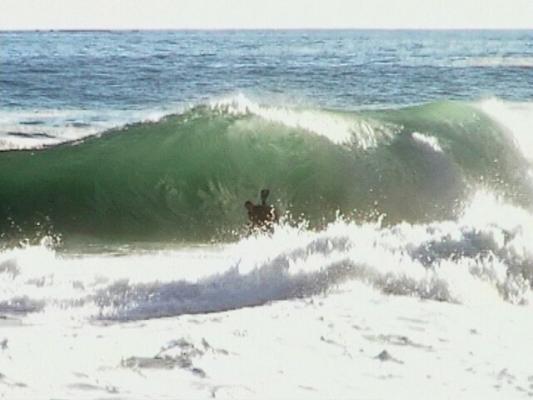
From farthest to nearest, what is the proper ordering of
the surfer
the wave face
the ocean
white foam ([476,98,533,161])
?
white foam ([476,98,533,161]), the wave face, the surfer, the ocean

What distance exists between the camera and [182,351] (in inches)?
168

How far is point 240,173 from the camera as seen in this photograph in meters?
10.6

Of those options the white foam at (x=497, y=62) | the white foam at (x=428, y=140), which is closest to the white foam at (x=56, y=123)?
the white foam at (x=428, y=140)

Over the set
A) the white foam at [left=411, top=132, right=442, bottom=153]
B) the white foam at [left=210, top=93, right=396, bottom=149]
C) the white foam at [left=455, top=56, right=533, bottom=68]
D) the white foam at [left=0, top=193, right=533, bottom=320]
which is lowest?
the white foam at [left=0, top=193, right=533, bottom=320]

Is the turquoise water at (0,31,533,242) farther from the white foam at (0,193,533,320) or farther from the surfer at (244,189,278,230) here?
the white foam at (0,193,533,320)

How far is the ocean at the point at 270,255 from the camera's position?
407 centimetres

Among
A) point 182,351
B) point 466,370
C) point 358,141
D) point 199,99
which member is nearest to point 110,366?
point 182,351

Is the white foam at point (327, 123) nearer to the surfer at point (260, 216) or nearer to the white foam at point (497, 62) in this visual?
the surfer at point (260, 216)

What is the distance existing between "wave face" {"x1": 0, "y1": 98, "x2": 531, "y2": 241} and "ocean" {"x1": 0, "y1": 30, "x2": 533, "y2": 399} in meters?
0.03

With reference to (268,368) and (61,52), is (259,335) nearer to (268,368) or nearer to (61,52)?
(268,368)

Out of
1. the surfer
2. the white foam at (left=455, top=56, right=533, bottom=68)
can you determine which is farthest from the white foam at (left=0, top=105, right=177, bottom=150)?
the white foam at (left=455, top=56, right=533, bottom=68)

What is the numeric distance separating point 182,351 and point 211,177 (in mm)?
6256

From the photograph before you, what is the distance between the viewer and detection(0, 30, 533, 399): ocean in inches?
160

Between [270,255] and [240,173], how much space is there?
428cm
